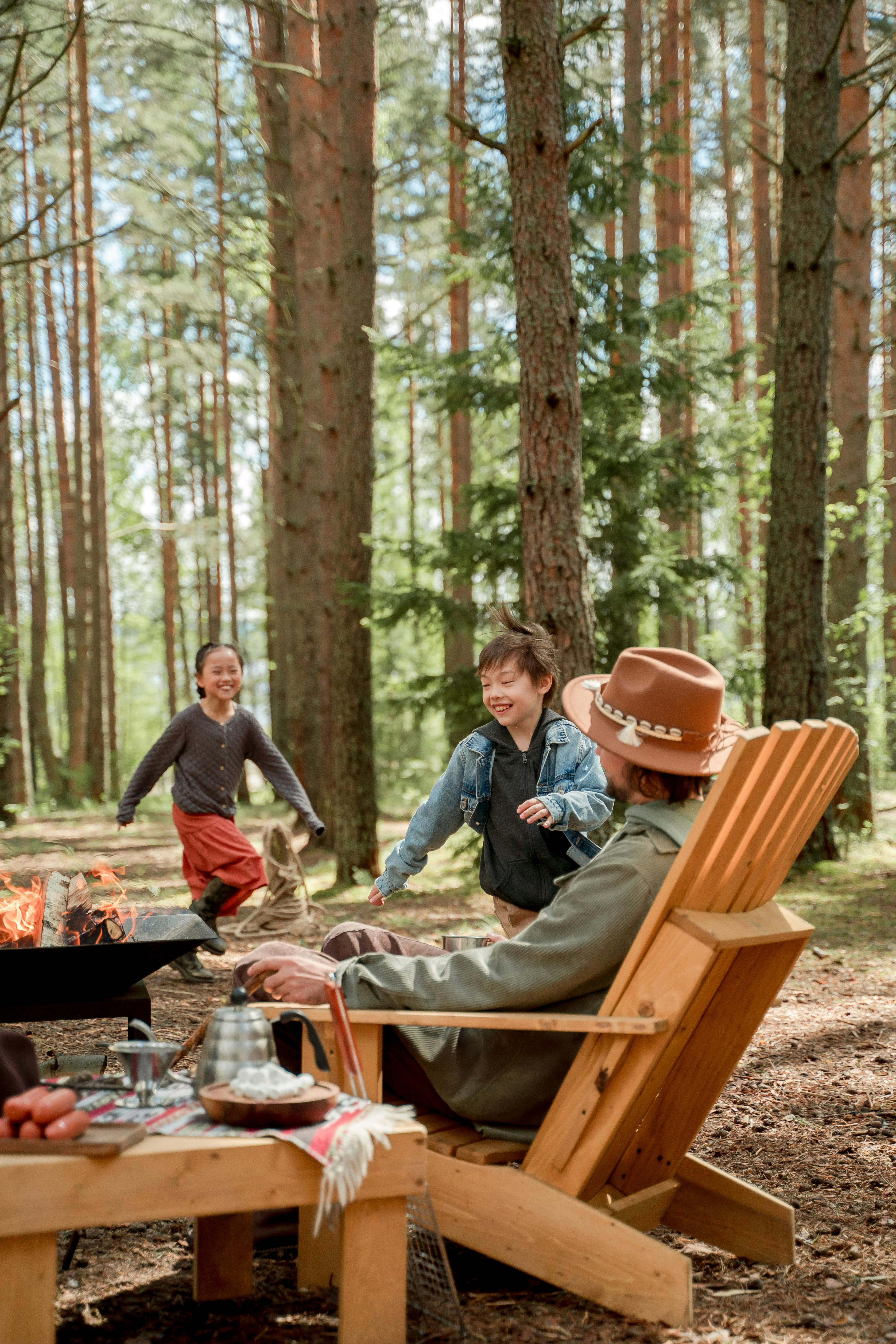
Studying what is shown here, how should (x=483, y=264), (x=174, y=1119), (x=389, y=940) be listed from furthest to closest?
1. (x=483, y=264)
2. (x=389, y=940)
3. (x=174, y=1119)

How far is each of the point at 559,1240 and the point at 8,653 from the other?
41.1ft

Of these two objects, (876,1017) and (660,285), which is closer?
(876,1017)

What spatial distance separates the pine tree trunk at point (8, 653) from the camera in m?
14.6

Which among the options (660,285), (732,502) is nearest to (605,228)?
(660,285)

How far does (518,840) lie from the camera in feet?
14.2

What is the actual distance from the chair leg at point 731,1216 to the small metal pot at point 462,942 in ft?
2.72

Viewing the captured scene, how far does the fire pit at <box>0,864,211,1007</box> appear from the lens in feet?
11.8

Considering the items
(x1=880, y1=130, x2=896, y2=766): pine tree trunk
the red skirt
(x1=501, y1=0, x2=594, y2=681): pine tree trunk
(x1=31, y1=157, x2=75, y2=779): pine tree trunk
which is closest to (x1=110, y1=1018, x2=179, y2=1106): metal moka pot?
the red skirt

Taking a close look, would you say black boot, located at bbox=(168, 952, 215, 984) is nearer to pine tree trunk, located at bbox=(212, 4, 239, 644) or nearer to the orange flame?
the orange flame

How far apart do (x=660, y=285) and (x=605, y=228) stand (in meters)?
2.98

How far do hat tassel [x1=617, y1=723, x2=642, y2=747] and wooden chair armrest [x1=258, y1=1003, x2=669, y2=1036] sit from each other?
63cm

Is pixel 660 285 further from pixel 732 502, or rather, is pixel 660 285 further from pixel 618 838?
pixel 618 838

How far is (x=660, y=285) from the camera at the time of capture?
17734 mm

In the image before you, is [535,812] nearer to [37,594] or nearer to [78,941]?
[78,941]
